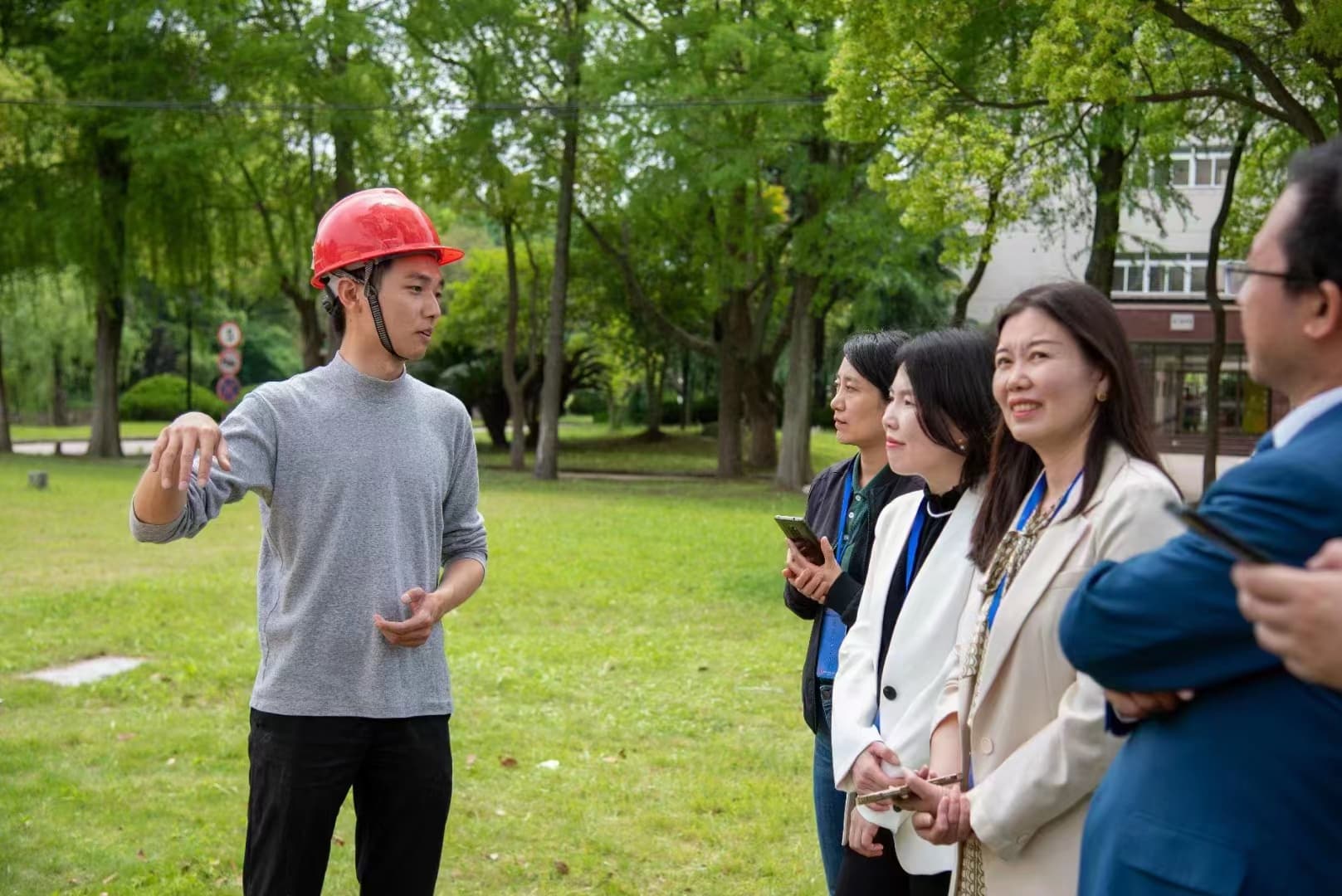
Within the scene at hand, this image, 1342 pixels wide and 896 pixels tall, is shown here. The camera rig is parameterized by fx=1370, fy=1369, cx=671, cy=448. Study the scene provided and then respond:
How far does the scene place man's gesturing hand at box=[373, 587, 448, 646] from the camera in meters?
3.12

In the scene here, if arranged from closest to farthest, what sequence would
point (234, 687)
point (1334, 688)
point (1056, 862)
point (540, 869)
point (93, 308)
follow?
point (1334, 688)
point (1056, 862)
point (540, 869)
point (234, 687)
point (93, 308)

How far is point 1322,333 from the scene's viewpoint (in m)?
1.69

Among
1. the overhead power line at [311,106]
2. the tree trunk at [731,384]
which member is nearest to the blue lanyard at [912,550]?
the overhead power line at [311,106]

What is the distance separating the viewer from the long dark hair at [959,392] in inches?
122

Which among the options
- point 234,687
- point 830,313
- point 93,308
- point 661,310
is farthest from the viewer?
point 830,313

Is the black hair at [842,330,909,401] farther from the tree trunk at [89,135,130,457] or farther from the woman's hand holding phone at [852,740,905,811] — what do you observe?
the tree trunk at [89,135,130,457]

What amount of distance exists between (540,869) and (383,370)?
272cm

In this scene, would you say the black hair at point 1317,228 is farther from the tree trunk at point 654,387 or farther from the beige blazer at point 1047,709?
the tree trunk at point 654,387

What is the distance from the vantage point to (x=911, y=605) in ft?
9.74

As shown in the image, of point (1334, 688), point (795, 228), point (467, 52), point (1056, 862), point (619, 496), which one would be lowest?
point (619, 496)

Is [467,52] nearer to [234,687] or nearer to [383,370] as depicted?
[234,687]

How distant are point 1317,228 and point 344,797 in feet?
7.67

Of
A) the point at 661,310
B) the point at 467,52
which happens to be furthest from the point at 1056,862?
the point at 661,310

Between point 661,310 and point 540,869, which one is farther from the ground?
point 661,310
